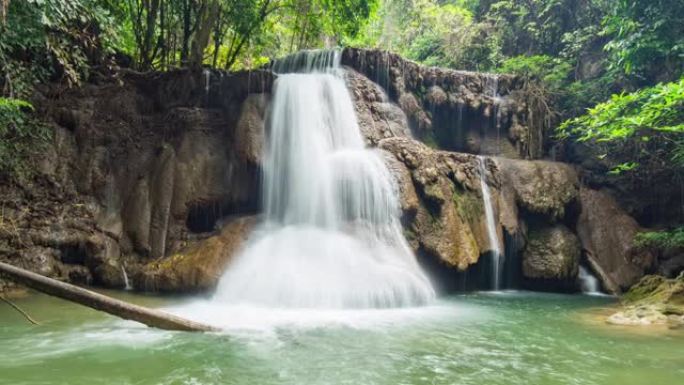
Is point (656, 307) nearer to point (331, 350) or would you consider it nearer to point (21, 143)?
point (331, 350)

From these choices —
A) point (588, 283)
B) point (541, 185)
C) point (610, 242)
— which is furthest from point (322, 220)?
point (610, 242)

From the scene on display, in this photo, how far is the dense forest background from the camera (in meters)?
8.48

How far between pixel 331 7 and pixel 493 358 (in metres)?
12.2

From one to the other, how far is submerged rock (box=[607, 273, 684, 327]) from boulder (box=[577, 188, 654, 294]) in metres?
2.80

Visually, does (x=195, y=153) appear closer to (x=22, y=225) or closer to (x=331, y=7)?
(x=22, y=225)

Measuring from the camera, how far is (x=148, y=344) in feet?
17.9

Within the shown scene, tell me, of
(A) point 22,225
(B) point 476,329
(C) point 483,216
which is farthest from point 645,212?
(A) point 22,225

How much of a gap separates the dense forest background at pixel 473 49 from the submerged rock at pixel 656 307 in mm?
1759

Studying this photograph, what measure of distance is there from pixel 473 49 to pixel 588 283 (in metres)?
10.8

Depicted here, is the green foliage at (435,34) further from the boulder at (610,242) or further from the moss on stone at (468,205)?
the boulder at (610,242)

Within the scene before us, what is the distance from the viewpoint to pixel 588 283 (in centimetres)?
1212

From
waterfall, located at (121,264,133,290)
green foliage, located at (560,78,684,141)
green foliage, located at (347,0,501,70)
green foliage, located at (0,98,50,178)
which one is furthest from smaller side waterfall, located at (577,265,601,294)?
green foliage, located at (0,98,50,178)

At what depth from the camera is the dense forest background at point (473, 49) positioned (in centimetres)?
848

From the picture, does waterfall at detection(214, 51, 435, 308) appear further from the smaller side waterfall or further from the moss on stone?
the smaller side waterfall
